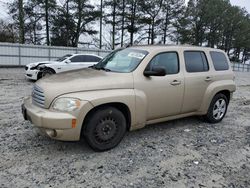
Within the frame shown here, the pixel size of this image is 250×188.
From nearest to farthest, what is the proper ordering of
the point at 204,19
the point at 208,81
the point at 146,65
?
1. the point at 146,65
2. the point at 208,81
3. the point at 204,19

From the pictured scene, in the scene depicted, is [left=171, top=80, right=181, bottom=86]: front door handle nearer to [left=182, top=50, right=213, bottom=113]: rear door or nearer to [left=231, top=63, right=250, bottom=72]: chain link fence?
[left=182, top=50, right=213, bottom=113]: rear door

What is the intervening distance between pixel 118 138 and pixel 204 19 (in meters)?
38.1

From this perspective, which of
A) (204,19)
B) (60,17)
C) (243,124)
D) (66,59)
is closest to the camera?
(243,124)

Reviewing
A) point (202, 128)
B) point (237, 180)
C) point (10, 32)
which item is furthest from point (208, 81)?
point (10, 32)

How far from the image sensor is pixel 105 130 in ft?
12.2

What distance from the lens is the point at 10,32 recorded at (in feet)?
93.0

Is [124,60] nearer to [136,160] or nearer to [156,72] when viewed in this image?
[156,72]

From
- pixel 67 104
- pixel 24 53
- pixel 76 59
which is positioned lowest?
pixel 67 104

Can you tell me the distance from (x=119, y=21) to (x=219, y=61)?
27269mm

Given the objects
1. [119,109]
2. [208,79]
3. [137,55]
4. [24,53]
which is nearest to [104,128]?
[119,109]

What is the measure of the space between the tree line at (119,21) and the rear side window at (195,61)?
22819mm

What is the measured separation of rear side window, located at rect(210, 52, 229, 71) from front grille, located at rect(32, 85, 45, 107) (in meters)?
3.82

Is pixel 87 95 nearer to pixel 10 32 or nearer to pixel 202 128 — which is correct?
pixel 202 128

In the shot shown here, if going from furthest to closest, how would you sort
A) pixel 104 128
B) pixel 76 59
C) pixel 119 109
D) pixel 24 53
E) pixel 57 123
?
pixel 24 53 < pixel 76 59 < pixel 119 109 < pixel 104 128 < pixel 57 123
